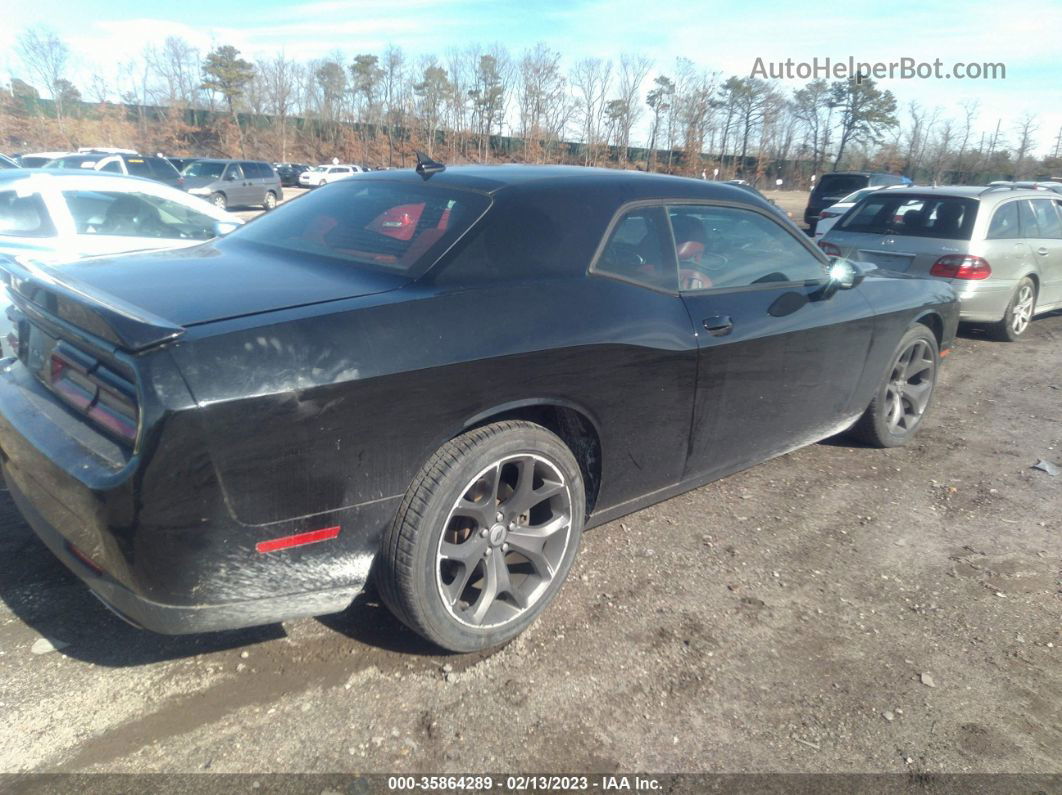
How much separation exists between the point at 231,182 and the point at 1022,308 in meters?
23.5

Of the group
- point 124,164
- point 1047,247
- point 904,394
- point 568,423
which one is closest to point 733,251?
point 568,423

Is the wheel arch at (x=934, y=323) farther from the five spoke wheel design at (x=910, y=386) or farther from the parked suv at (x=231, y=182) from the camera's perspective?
the parked suv at (x=231, y=182)

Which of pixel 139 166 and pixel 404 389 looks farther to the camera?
pixel 139 166

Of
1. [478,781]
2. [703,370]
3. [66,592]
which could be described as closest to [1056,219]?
[703,370]

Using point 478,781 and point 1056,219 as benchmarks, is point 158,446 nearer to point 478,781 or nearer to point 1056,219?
point 478,781

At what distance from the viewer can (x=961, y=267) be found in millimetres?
7238

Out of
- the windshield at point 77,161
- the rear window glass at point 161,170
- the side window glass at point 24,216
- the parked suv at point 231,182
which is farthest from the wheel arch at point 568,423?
the parked suv at point 231,182

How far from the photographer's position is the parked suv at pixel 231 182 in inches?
961

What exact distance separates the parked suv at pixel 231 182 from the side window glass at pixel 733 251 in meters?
22.6

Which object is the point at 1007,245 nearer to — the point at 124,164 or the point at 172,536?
the point at 172,536

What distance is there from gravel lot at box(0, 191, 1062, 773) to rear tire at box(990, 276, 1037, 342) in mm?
4940

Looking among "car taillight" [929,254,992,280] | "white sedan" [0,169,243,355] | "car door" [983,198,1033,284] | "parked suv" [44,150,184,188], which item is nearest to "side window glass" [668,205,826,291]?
"white sedan" [0,169,243,355]

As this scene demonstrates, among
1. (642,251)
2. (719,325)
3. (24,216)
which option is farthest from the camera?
(24,216)

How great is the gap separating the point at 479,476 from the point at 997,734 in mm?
1817
